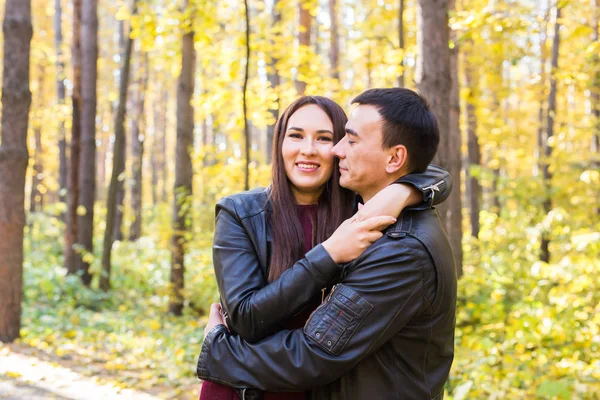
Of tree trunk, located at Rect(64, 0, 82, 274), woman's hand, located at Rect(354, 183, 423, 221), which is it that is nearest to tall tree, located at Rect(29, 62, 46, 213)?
tree trunk, located at Rect(64, 0, 82, 274)

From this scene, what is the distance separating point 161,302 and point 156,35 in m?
5.32

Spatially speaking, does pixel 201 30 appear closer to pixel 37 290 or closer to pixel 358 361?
pixel 37 290

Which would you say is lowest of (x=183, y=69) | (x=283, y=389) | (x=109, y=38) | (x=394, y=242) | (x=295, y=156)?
(x=283, y=389)

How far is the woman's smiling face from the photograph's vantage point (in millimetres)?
2611

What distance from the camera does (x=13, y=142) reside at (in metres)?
7.25

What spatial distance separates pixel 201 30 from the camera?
890 cm

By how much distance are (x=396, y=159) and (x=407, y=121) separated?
16 cm

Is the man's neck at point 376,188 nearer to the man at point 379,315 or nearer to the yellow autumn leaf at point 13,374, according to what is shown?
the man at point 379,315

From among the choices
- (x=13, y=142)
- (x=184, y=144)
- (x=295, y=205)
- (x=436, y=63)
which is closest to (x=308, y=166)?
(x=295, y=205)

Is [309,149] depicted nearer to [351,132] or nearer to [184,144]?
Result: [351,132]

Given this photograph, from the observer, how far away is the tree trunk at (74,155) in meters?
11.6

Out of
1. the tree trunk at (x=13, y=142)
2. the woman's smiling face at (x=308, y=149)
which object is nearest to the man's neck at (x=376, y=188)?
the woman's smiling face at (x=308, y=149)

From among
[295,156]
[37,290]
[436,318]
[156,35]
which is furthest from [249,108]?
[436,318]

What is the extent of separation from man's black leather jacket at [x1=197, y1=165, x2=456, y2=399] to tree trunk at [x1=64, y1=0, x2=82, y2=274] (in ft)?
33.5
